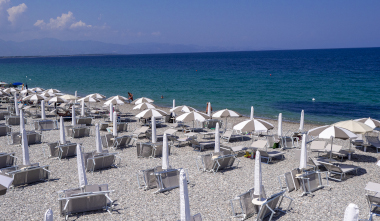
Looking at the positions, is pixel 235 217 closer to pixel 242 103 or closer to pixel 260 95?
pixel 242 103

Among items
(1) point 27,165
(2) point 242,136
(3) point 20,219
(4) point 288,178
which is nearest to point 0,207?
(3) point 20,219

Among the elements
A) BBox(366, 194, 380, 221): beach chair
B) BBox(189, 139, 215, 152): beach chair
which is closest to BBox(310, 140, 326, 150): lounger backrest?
BBox(189, 139, 215, 152): beach chair

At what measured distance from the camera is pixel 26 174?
29.6 feet

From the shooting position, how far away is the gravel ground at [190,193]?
7305 millimetres

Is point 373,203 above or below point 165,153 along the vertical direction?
below

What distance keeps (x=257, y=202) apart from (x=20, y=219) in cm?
566

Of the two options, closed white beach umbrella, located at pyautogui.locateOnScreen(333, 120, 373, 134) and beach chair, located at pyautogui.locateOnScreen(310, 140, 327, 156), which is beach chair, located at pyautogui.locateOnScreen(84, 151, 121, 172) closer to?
beach chair, located at pyautogui.locateOnScreen(310, 140, 327, 156)

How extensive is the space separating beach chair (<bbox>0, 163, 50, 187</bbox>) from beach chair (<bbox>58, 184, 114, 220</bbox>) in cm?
240

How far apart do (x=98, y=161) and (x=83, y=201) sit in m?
3.12

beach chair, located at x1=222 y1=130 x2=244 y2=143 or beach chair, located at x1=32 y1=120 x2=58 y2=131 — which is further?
beach chair, located at x1=32 y1=120 x2=58 y2=131

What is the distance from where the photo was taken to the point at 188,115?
14.2m

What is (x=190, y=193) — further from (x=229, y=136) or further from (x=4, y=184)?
(x=229, y=136)

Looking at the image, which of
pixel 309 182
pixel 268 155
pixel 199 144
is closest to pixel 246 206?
pixel 309 182

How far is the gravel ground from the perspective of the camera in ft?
24.0
